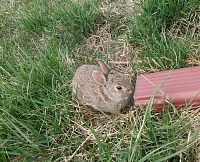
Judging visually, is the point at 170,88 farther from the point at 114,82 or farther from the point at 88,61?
the point at 88,61

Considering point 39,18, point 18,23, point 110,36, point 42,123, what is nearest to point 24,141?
point 42,123

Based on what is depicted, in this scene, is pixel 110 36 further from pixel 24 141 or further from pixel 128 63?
pixel 24 141

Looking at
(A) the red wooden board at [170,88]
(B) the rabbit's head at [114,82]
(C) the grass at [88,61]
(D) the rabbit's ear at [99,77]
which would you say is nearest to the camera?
(C) the grass at [88,61]

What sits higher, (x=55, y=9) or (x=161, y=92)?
(x=55, y=9)

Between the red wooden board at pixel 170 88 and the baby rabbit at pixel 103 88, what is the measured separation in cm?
16

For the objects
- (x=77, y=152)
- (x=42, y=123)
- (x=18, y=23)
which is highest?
(x=18, y=23)

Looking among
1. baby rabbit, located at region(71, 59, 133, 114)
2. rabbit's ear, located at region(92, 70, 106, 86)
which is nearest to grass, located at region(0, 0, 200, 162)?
baby rabbit, located at region(71, 59, 133, 114)

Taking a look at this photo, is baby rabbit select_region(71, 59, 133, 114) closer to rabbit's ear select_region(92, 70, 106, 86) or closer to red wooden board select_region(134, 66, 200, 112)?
rabbit's ear select_region(92, 70, 106, 86)

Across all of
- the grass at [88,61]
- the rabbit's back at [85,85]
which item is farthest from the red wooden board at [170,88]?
the rabbit's back at [85,85]

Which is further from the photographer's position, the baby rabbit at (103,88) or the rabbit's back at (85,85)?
the rabbit's back at (85,85)

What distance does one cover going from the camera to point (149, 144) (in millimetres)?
2574

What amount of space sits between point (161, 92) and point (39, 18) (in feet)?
9.05

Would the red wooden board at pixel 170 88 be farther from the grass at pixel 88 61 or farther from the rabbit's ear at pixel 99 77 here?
the rabbit's ear at pixel 99 77

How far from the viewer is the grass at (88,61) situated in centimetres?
253
